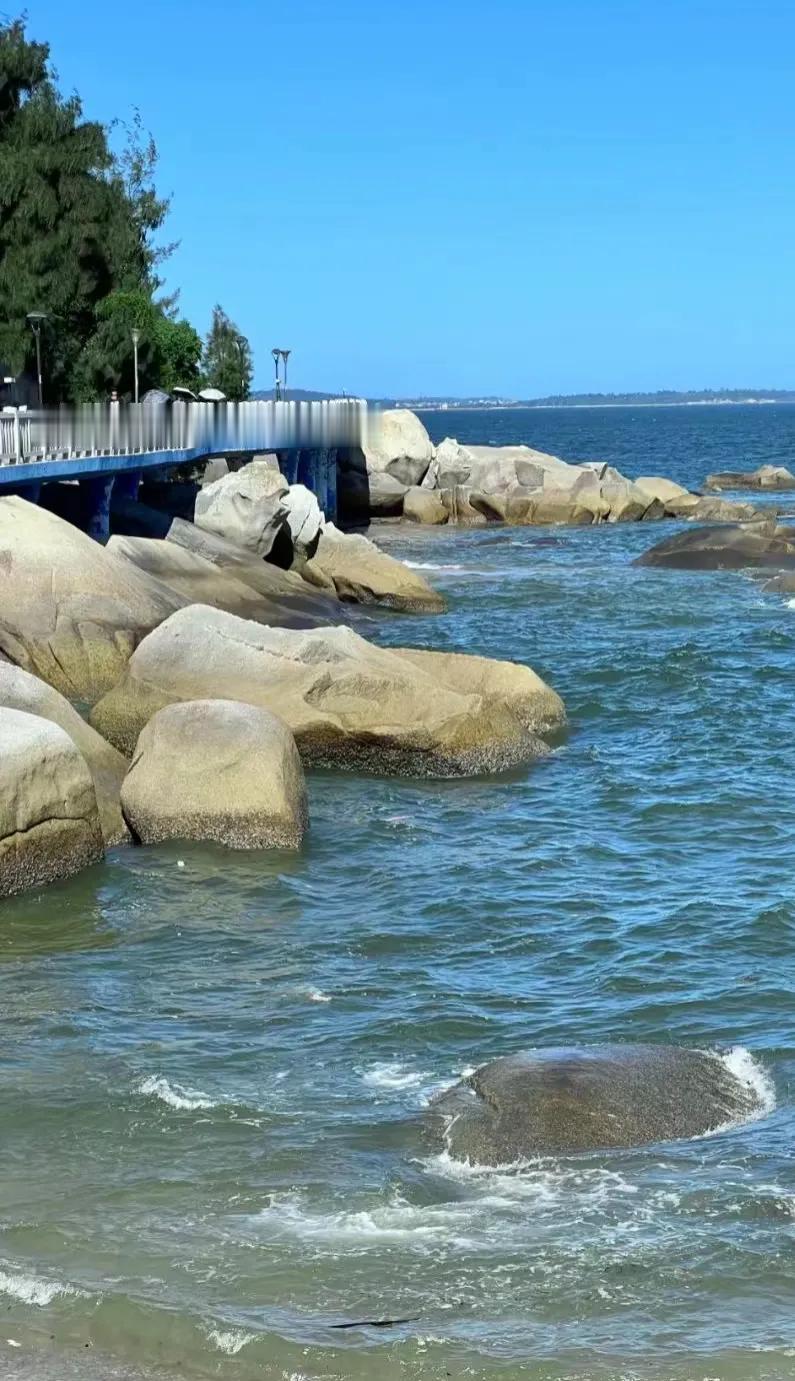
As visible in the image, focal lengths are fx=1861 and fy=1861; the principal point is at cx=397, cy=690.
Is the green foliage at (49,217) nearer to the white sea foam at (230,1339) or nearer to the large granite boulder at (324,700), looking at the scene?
the large granite boulder at (324,700)

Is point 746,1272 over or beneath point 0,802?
beneath

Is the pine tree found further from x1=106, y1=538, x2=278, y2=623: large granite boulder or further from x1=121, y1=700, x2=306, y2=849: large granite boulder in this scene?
x1=121, y1=700, x2=306, y2=849: large granite boulder

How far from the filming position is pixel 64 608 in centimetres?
2161

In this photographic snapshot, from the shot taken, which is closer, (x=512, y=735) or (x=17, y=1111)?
(x=17, y=1111)

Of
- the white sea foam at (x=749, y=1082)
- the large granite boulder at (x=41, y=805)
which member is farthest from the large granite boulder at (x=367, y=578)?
the white sea foam at (x=749, y=1082)

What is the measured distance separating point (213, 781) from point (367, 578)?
60.5ft

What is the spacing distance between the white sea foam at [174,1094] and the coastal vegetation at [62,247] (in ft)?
115

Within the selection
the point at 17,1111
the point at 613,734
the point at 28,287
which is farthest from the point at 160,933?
the point at 28,287

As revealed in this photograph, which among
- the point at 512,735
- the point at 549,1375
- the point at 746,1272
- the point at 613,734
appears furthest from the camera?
the point at 613,734

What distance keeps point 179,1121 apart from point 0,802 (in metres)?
4.14

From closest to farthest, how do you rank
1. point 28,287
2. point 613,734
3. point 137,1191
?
point 137,1191, point 613,734, point 28,287

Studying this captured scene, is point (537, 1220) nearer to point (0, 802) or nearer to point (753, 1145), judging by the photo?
point (753, 1145)

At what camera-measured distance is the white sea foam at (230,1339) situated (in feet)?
24.3

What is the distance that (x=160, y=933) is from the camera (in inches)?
532
